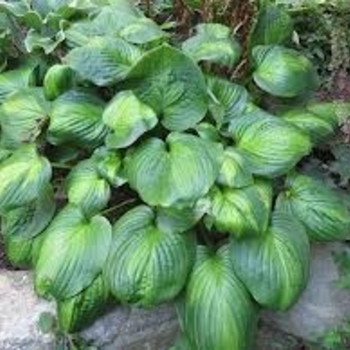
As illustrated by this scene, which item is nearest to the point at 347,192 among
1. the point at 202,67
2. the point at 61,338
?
the point at 202,67

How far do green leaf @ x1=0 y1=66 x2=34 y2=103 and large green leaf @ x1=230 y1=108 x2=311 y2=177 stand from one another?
0.85m

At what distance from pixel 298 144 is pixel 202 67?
56 cm

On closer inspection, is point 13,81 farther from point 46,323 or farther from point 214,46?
point 46,323

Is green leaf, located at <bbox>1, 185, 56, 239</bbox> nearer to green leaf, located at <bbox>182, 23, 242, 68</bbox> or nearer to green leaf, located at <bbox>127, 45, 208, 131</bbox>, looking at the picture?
green leaf, located at <bbox>127, 45, 208, 131</bbox>

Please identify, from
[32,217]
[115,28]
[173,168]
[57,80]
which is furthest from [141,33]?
[32,217]

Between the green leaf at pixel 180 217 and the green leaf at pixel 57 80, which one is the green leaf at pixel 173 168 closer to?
the green leaf at pixel 180 217

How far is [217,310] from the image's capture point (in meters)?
2.41

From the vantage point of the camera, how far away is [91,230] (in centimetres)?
254

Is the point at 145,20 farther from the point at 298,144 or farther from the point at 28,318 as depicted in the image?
the point at 28,318

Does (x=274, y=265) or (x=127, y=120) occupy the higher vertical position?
(x=127, y=120)

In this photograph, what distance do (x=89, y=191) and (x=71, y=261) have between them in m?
0.25

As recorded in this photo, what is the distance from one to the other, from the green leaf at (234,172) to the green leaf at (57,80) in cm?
65

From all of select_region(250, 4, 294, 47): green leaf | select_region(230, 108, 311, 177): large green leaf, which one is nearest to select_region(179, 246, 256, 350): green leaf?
select_region(230, 108, 311, 177): large green leaf

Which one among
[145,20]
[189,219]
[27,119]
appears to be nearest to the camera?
[189,219]
